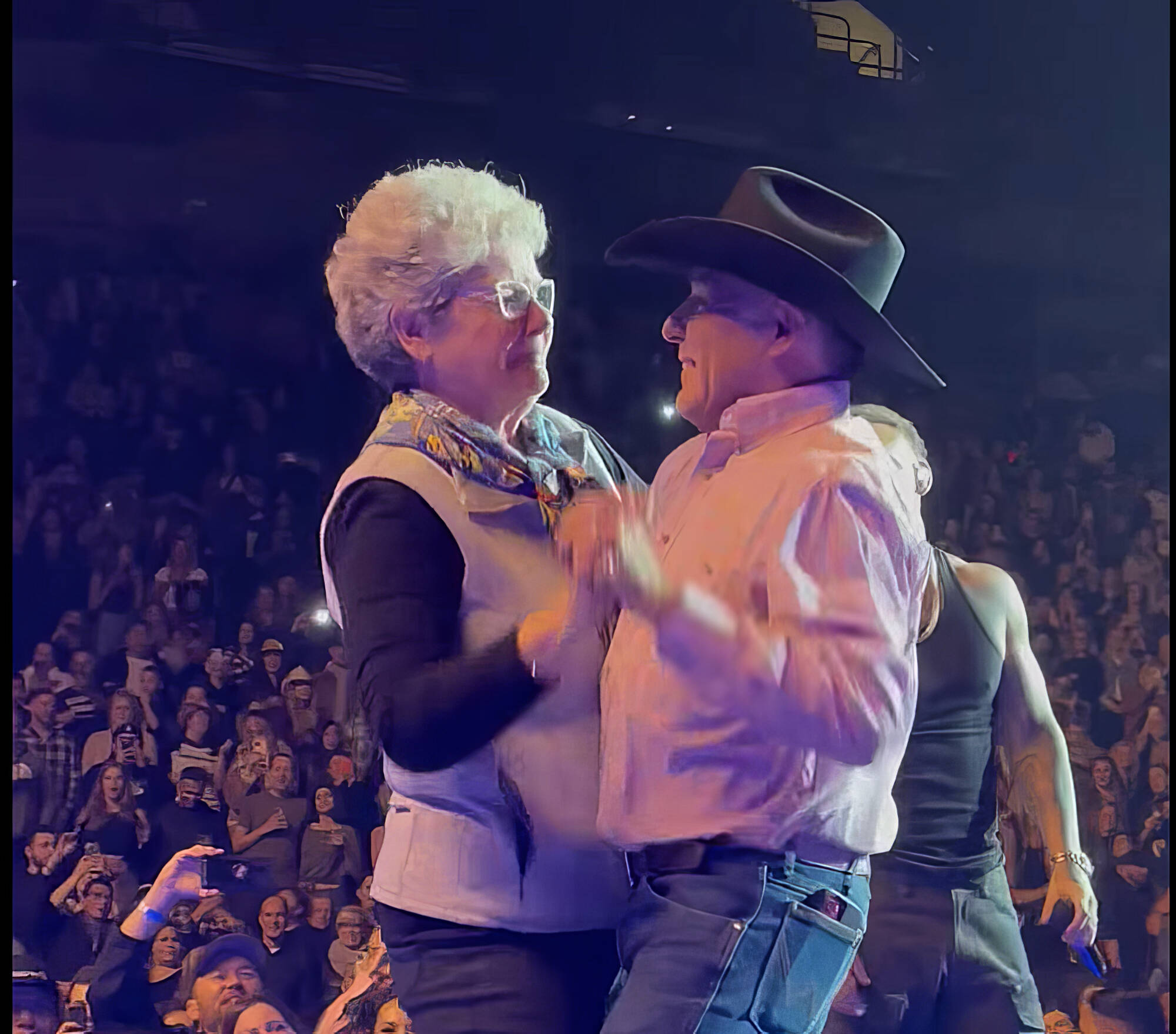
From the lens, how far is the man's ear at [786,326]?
198 cm

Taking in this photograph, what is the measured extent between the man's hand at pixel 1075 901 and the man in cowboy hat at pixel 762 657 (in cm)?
73

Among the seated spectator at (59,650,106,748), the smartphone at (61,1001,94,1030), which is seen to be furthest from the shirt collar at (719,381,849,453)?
the smartphone at (61,1001,94,1030)

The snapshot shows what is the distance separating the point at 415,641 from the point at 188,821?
3.13 ft

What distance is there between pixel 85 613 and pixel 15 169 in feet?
2.67

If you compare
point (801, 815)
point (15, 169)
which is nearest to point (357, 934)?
point (801, 815)

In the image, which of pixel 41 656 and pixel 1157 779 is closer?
pixel 41 656

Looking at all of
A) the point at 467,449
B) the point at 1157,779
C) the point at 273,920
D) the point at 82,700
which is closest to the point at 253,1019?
the point at 273,920

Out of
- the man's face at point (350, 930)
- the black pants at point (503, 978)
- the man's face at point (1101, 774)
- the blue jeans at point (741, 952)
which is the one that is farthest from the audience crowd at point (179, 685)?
the blue jeans at point (741, 952)

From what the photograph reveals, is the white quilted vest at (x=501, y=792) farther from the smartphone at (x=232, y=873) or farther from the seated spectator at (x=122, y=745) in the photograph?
the seated spectator at (x=122, y=745)

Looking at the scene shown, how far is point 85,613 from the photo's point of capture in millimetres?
2482

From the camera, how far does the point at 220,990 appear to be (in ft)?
7.97

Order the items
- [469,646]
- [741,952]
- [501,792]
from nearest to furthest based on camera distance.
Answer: [741,952] < [469,646] < [501,792]

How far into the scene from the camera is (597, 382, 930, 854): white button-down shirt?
1709mm

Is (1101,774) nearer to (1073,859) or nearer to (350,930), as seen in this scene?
(1073,859)
